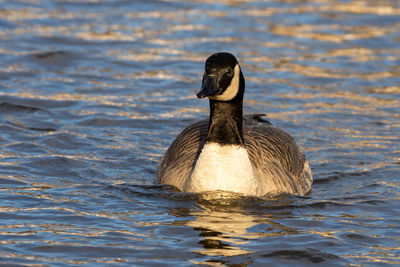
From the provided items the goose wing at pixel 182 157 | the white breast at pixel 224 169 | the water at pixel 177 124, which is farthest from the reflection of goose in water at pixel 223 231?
the goose wing at pixel 182 157

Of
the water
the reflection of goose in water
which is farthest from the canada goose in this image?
the reflection of goose in water

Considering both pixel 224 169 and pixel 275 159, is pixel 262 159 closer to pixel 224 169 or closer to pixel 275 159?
pixel 275 159

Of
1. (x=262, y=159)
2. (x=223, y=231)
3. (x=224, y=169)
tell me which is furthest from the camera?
(x=262, y=159)

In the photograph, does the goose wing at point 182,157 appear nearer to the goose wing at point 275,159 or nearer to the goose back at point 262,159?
the goose back at point 262,159

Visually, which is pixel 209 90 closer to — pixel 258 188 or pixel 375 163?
pixel 258 188

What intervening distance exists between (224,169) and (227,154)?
0.57ft

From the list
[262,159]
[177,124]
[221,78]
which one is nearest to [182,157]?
[262,159]

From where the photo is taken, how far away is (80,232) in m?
8.62

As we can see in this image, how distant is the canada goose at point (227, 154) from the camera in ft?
30.7

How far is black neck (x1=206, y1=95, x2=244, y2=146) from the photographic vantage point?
9.51 m

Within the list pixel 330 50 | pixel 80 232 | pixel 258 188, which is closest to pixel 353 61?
pixel 330 50

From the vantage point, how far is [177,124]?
14.1 m

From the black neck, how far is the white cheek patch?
3.2 inches

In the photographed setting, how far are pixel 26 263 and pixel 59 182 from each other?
298 centimetres
